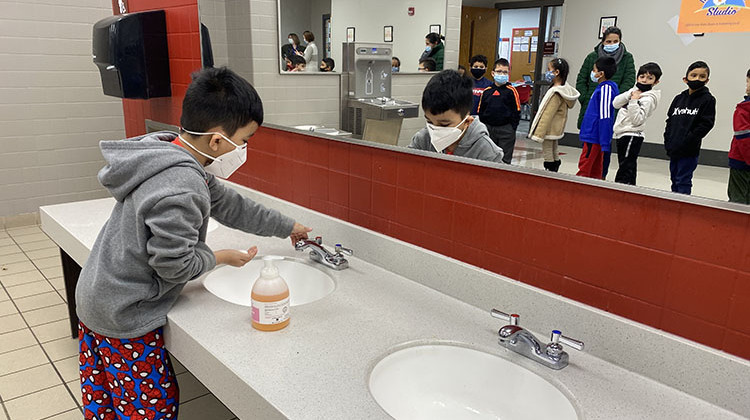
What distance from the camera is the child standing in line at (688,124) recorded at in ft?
3.56

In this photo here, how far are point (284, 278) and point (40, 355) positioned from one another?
1.62 metres

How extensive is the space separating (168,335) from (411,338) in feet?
2.30

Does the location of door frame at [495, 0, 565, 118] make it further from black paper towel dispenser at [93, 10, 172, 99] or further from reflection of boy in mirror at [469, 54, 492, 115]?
black paper towel dispenser at [93, 10, 172, 99]

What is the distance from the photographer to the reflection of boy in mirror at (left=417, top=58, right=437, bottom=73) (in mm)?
1637

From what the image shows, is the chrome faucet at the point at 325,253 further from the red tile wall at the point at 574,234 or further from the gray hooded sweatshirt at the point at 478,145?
the gray hooded sweatshirt at the point at 478,145

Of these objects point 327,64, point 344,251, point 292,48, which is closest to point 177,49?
point 292,48

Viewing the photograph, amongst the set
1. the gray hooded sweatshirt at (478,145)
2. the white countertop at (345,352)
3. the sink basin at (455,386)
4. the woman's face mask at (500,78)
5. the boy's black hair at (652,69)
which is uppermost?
the boy's black hair at (652,69)

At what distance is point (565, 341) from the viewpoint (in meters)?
1.26

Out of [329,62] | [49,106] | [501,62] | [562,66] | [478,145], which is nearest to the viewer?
[562,66]

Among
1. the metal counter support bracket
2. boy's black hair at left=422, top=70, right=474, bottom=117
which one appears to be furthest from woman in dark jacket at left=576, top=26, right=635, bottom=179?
the metal counter support bracket

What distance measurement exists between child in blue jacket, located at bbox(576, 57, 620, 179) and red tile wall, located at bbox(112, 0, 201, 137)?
2.13m

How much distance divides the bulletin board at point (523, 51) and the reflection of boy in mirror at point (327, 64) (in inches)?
36.2

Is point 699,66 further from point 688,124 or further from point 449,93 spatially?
point 449,93

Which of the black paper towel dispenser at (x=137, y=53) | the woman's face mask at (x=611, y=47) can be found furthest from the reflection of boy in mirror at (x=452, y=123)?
the black paper towel dispenser at (x=137, y=53)
